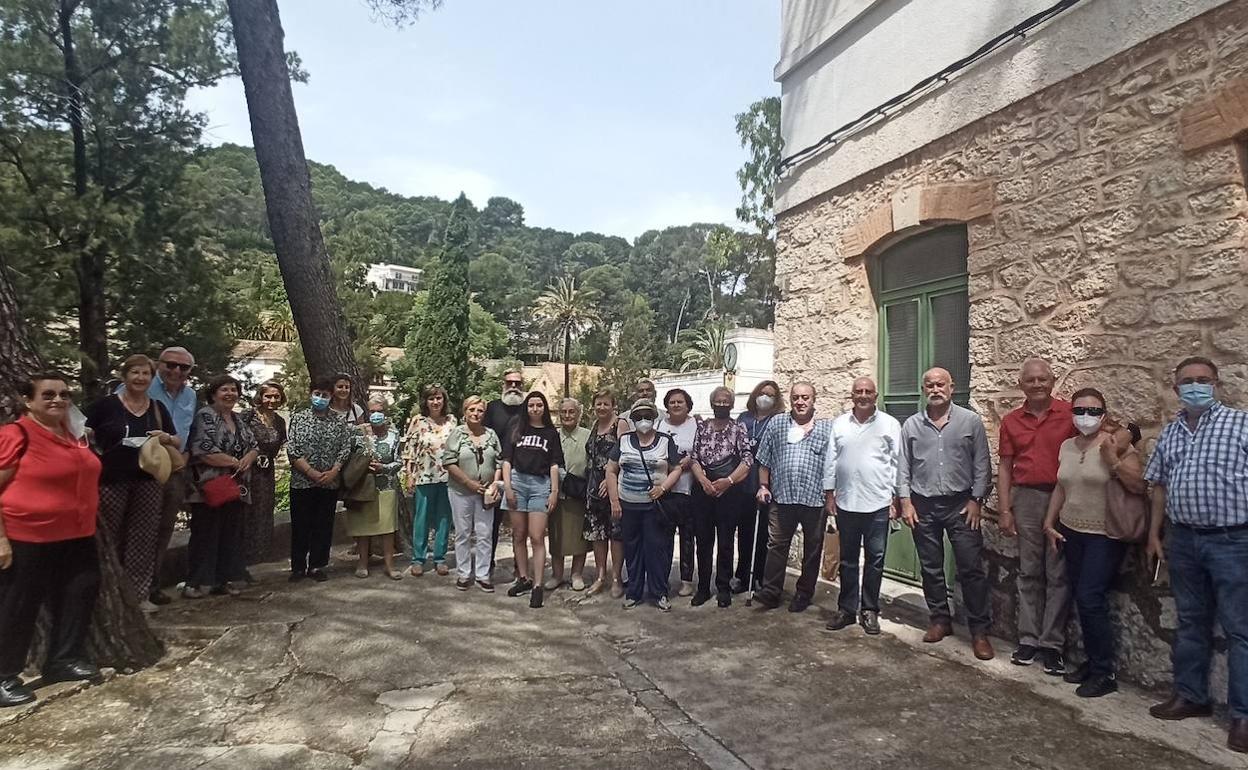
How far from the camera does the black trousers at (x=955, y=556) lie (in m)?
4.45

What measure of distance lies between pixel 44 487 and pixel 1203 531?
5241 mm

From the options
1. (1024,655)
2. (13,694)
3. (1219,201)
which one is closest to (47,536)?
(13,694)

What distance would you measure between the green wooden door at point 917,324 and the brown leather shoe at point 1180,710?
5.77ft

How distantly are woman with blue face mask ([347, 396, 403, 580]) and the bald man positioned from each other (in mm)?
3831

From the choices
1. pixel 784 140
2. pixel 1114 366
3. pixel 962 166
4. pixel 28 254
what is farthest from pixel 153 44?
pixel 1114 366

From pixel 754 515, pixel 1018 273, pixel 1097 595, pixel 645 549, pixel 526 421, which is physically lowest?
pixel 645 549

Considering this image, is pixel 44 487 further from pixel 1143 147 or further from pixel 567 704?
pixel 1143 147

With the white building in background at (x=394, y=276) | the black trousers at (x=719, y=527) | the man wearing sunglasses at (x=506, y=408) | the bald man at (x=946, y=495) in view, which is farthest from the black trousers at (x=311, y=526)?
the white building in background at (x=394, y=276)

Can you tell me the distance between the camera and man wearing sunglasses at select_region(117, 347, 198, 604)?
502 cm

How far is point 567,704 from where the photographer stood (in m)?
3.66

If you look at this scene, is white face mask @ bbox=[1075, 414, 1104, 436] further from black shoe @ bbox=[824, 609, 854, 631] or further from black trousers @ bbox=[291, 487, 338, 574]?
black trousers @ bbox=[291, 487, 338, 574]

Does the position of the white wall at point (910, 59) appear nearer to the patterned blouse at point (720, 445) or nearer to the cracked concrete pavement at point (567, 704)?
the patterned blouse at point (720, 445)

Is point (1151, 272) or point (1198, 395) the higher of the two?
point (1151, 272)

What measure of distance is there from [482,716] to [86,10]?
1326 cm
